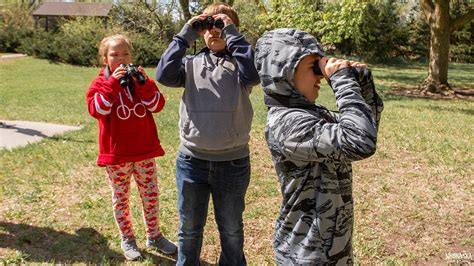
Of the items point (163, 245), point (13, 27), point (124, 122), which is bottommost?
point (163, 245)

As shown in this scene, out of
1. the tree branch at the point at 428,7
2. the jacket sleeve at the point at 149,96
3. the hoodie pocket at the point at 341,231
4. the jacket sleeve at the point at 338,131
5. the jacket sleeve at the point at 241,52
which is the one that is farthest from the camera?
the tree branch at the point at 428,7

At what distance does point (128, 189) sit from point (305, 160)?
2.03 m

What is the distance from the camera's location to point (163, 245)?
3670 mm

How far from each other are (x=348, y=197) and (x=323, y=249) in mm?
252

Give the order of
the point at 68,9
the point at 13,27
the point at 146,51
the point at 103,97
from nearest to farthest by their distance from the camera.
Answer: the point at 103,97 < the point at 146,51 < the point at 13,27 < the point at 68,9

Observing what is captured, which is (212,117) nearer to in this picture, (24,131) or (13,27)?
(24,131)

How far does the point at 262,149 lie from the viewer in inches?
278

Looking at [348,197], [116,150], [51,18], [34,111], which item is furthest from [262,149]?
[51,18]

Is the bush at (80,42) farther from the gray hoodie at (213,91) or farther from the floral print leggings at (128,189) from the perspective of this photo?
the gray hoodie at (213,91)

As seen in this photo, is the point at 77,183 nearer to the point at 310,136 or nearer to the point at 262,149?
the point at 262,149

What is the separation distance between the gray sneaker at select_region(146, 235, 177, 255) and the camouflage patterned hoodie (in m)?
1.79

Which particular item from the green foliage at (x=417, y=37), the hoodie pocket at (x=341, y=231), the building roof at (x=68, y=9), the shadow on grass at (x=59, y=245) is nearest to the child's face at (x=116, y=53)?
the shadow on grass at (x=59, y=245)

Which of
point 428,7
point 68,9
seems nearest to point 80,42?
point 428,7

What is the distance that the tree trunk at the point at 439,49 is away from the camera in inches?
575
